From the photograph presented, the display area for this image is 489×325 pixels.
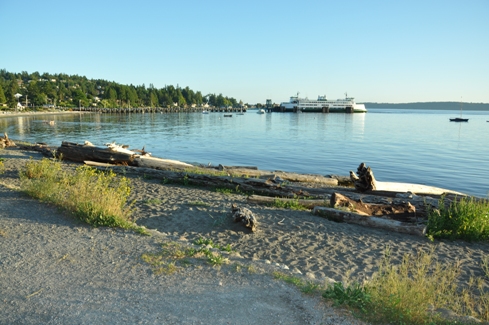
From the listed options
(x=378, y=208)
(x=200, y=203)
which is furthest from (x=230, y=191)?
(x=378, y=208)

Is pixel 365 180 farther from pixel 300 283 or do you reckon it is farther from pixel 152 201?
pixel 300 283

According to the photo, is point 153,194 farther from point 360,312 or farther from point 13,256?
point 360,312

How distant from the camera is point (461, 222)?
966 cm

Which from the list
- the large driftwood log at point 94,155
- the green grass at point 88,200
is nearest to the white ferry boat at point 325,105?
the large driftwood log at point 94,155

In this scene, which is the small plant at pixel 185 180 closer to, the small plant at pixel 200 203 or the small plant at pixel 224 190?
the small plant at pixel 224 190

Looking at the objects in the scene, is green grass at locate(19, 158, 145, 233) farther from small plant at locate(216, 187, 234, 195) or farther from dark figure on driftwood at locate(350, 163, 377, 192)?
dark figure on driftwood at locate(350, 163, 377, 192)

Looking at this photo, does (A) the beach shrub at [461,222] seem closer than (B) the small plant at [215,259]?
No

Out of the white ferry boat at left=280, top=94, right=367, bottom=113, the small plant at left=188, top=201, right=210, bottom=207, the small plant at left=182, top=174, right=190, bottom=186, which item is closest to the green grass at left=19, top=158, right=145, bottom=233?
the small plant at left=188, top=201, right=210, bottom=207

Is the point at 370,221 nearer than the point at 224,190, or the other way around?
the point at 370,221

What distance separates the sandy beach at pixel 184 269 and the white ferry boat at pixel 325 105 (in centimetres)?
16370

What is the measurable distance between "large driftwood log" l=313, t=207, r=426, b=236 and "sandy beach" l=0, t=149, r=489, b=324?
0.69ft

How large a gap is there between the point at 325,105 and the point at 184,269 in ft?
566

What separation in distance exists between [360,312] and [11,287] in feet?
15.4

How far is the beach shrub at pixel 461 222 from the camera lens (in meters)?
9.52
